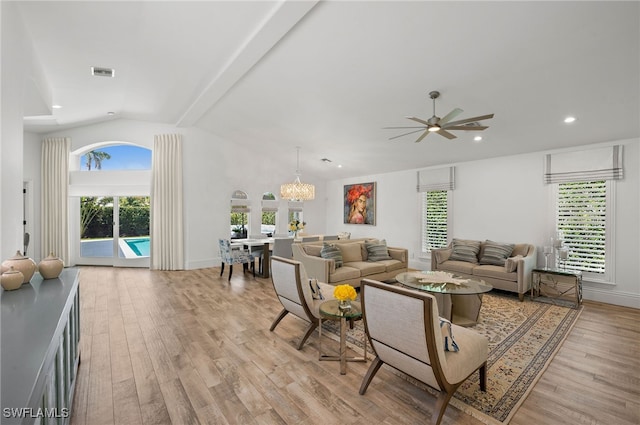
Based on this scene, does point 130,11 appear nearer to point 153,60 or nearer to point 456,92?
point 153,60

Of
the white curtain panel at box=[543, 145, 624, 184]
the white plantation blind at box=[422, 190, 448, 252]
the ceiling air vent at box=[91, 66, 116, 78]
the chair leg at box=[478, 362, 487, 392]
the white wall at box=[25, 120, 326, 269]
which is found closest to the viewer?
the chair leg at box=[478, 362, 487, 392]

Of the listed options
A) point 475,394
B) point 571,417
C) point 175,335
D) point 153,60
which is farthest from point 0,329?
point 153,60

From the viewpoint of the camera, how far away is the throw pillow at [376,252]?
591 centimetres

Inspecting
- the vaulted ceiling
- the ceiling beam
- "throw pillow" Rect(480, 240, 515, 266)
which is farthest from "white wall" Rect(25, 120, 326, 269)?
"throw pillow" Rect(480, 240, 515, 266)

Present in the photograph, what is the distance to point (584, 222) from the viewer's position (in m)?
4.93

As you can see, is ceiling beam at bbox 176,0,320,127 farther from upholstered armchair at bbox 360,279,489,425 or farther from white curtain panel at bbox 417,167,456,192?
white curtain panel at bbox 417,167,456,192

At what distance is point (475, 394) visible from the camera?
7.79 feet

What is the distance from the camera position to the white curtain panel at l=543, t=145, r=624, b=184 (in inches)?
182

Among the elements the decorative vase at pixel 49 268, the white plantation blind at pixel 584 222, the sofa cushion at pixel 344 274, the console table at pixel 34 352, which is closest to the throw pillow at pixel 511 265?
the white plantation blind at pixel 584 222

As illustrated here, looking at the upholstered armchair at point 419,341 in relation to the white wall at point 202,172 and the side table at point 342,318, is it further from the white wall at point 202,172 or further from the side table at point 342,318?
the white wall at point 202,172

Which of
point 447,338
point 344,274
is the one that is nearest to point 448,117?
point 447,338

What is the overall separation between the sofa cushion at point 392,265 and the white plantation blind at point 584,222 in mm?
2807

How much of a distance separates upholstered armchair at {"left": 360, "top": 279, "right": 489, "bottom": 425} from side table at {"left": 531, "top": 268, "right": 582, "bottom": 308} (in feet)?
11.3

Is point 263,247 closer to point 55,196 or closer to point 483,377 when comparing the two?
point 483,377
